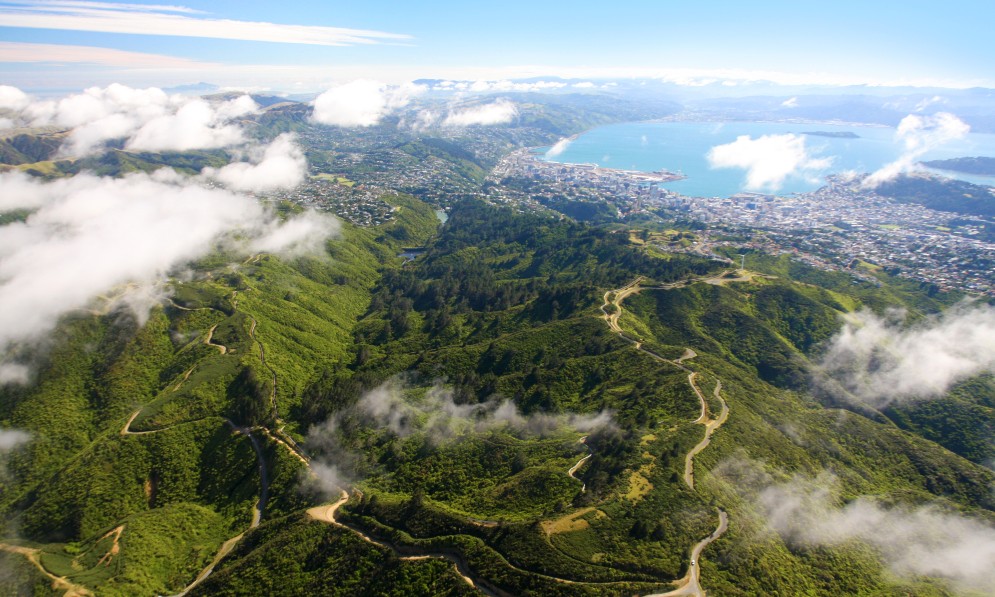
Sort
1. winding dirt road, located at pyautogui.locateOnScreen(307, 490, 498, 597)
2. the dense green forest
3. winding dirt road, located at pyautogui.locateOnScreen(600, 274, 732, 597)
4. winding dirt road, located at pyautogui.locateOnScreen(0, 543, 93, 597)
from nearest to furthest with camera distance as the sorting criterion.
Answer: winding dirt road, located at pyautogui.locateOnScreen(600, 274, 732, 597) → winding dirt road, located at pyautogui.locateOnScreen(307, 490, 498, 597) → the dense green forest → winding dirt road, located at pyautogui.locateOnScreen(0, 543, 93, 597)

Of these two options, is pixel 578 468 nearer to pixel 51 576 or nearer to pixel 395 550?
pixel 395 550

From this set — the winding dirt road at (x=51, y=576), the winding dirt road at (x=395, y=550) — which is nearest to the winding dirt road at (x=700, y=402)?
the winding dirt road at (x=395, y=550)

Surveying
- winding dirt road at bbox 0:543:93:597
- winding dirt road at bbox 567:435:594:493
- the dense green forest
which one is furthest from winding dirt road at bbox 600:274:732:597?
winding dirt road at bbox 0:543:93:597

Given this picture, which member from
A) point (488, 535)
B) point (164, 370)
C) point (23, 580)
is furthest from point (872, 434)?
point (164, 370)

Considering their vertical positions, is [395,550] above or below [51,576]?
above

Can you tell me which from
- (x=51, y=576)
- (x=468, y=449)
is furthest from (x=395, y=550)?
(x=51, y=576)

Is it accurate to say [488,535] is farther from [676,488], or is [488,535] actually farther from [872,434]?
[872,434]

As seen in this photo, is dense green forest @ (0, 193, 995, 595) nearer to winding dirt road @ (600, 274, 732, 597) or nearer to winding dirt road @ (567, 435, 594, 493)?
winding dirt road @ (567, 435, 594, 493)

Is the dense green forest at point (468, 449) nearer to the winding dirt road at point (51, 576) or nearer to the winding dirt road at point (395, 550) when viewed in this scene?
the winding dirt road at point (395, 550)
